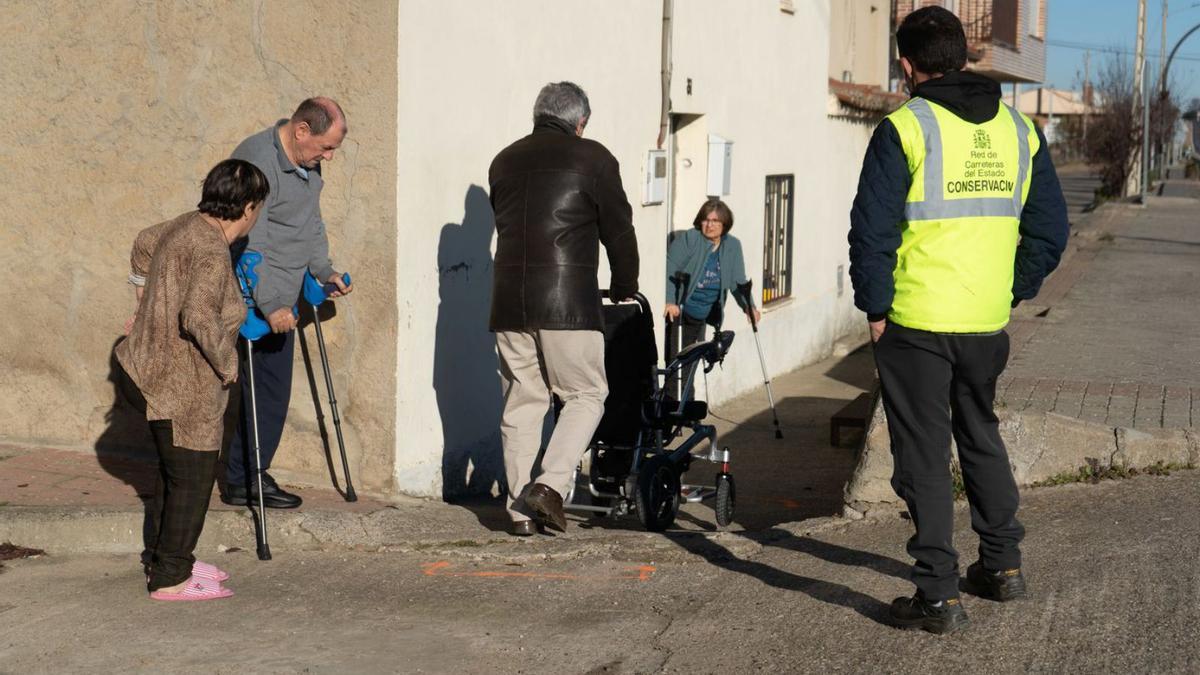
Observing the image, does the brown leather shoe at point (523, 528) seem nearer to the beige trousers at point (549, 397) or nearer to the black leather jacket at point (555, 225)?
the beige trousers at point (549, 397)

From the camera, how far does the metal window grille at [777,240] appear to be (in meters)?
14.3

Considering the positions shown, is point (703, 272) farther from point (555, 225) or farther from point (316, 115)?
point (316, 115)

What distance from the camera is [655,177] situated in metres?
10.3

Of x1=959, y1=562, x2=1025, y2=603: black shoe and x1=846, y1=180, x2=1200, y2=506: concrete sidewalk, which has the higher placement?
x1=846, y1=180, x2=1200, y2=506: concrete sidewalk

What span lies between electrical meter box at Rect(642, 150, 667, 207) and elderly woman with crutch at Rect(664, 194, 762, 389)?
0.43 meters

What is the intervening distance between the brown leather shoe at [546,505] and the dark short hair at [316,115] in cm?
164

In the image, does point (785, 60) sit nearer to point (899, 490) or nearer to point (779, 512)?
point (779, 512)

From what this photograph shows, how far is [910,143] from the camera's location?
449 centimetres

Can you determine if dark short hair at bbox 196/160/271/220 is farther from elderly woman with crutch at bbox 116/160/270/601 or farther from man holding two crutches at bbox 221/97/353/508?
man holding two crutches at bbox 221/97/353/508

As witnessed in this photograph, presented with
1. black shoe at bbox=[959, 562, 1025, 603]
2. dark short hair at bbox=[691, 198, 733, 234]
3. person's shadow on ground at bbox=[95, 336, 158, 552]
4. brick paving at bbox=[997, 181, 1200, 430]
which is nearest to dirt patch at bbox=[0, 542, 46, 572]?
person's shadow on ground at bbox=[95, 336, 158, 552]

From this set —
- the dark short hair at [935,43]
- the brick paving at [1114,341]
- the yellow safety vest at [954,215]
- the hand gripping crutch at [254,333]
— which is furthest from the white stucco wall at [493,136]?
the yellow safety vest at [954,215]

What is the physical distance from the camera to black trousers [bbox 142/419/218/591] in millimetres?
5191

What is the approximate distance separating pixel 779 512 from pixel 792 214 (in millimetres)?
7189

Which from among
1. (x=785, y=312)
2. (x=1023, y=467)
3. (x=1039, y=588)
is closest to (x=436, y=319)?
(x=1023, y=467)
